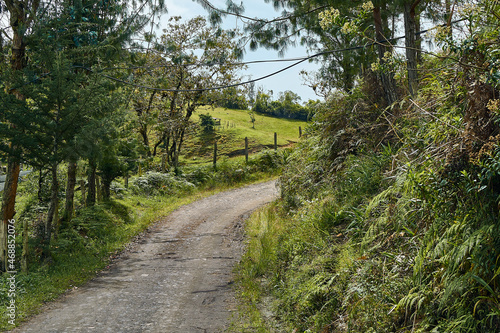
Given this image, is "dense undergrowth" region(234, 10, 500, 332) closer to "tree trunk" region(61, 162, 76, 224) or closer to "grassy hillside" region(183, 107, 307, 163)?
"tree trunk" region(61, 162, 76, 224)

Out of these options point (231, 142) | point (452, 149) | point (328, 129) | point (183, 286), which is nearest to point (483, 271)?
point (452, 149)

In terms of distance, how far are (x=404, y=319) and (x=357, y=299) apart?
0.74 meters

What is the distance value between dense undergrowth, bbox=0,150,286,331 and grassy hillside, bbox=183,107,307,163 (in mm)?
10058

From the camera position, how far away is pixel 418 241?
16.1 feet

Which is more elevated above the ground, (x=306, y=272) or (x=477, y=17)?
(x=477, y=17)

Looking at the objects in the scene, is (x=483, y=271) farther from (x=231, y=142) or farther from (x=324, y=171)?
(x=231, y=142)

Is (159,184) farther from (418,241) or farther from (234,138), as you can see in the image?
(234,138)

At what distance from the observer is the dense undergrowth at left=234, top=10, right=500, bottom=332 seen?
3.83m

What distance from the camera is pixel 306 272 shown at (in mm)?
6621

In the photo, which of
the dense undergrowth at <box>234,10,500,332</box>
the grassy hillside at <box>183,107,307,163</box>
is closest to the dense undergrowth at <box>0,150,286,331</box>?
the dense undergrowth at <box>234,10,500,332</box>

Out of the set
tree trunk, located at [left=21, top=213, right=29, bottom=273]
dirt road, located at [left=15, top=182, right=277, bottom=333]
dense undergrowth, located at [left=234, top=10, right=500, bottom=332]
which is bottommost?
dirt road, located at [left=15, top=182, right=277, bottom=333]

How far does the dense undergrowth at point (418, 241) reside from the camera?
3828mm

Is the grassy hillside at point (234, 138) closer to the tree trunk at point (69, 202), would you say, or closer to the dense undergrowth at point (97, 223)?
the dense undergrowth at point (97, 223)

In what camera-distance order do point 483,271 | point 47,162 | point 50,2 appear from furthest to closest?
point 50,2
point 47,162
point 483,271
